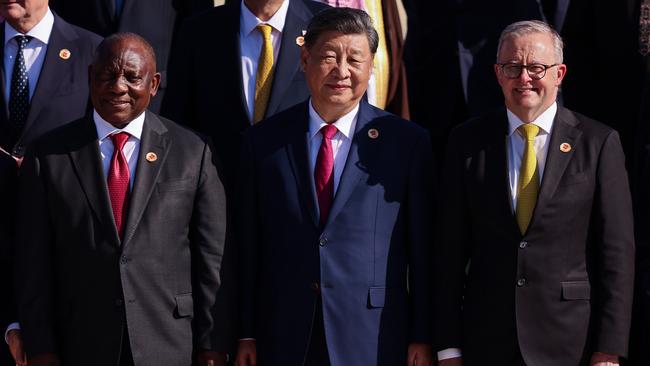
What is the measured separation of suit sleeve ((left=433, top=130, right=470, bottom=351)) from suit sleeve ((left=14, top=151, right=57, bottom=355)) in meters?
1.69

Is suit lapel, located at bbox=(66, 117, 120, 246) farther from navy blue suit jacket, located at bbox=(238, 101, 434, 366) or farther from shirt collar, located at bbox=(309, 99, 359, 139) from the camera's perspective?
shirt collar, located at bbox=(309, 99, 359, 139)

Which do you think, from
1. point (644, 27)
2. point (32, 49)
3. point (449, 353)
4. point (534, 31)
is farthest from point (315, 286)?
point (644, 27)

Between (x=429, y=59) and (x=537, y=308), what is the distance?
227 centimetres

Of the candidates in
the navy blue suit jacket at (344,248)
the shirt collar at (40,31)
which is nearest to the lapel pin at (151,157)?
the navy blue suit jacket at (344,248)

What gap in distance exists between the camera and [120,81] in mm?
5117

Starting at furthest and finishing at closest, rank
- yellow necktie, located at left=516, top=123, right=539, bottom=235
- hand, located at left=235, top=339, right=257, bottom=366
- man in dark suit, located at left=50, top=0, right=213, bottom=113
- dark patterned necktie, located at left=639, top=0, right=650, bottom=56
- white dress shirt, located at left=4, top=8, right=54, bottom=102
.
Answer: man in dark suit, located at left=50, top=0, right=213, bottom=113 → dark patterned necktie, located at left=639, top=0, right=650, bottom=56 → white dress shirt, located at left=4, top=8, right=54, bottom=102 → hand, located at left=235, top=339, right=257, bottom=366 → yellow necktie, located at left=516, top=123, right=539, bottom=235

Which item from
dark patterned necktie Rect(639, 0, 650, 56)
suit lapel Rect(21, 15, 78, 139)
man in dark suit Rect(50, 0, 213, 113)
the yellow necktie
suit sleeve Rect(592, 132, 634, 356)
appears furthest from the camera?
man in dark suit Rect(50, 0, 213, 113)

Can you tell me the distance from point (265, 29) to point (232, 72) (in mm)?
280

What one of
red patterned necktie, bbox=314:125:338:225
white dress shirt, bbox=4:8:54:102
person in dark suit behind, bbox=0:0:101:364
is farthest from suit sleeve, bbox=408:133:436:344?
white dress shirt, bbox=4:8:54:102

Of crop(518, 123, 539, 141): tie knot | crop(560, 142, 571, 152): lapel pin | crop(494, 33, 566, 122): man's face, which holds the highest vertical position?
crop(494, 33, 566, 122): man's face

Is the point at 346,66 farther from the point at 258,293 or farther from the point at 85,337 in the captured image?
the point at 85,337

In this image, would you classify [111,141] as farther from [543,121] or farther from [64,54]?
[543,121]

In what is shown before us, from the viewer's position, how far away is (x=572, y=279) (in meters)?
5.04

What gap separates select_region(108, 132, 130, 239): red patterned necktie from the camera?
5094 mm
